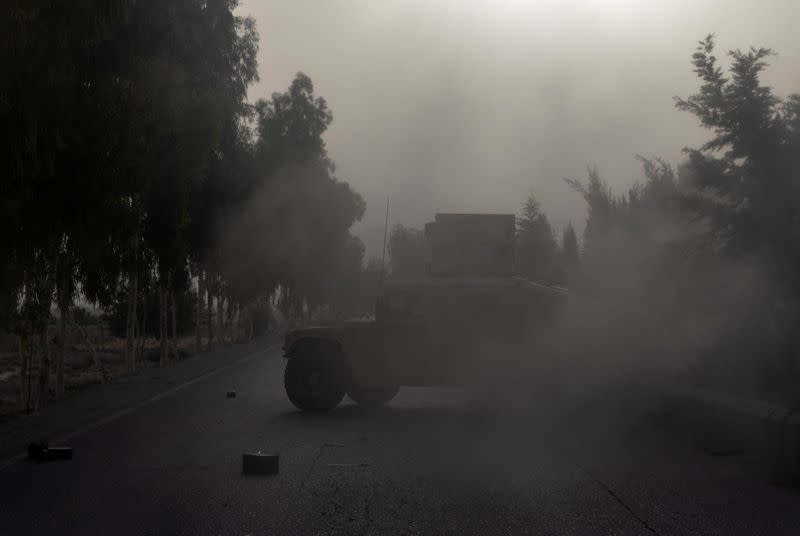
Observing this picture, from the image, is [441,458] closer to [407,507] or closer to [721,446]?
[407,507]

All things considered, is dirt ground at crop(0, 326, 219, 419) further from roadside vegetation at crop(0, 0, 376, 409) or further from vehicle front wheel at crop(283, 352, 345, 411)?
vehicle front wheel at crop(283, 352, 345, 411)

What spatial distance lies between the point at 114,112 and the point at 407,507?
17.6ft

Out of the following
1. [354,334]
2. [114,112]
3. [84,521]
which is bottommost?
[84,521]

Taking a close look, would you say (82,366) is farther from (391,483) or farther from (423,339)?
(391,483)

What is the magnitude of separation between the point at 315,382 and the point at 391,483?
6.11 m

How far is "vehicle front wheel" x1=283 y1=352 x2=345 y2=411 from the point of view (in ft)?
47.4

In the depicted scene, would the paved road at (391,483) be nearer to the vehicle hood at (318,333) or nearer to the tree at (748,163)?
the vehicle hood at (318,333)

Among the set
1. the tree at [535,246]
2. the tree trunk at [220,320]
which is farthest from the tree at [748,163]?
the tree trunk at [220,320]

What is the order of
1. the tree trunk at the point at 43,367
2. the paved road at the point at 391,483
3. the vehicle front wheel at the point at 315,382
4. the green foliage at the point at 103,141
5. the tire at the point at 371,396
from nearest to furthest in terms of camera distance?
the paved road at the point at 391,483, the green foliage at the point at 103,141, the vehicle front wheel at the point at 315,382, the tire at the point at 371,396, the tree trunk at the point at 43,367

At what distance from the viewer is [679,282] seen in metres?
18.5

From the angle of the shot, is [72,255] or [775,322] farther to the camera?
[775,322]

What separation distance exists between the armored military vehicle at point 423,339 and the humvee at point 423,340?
0.04 feet

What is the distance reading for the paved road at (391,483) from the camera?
22.8 ft

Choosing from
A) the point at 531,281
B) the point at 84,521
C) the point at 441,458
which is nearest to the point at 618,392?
the point at 531,281
